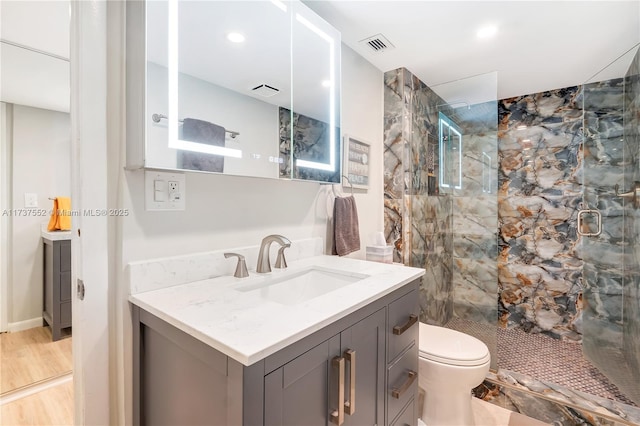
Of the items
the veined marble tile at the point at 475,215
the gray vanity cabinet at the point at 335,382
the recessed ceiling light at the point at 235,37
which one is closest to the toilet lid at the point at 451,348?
the gray vanity cabinet at the point at 335,382

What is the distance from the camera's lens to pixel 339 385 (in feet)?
2.74

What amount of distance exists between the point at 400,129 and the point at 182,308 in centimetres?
185

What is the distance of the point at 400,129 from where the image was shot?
85.2 inches

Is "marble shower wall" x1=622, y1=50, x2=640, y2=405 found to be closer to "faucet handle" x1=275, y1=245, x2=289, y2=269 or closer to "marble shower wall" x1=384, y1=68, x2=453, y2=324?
"marble shower wall" x1=384, y1=68, x2=453, y2=324

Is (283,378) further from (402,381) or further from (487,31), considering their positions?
(487,31)

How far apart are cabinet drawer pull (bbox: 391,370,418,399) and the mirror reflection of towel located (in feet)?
3.50

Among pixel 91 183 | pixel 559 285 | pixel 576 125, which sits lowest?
pixel 559 285

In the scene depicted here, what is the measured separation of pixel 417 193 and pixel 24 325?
3.53 metres

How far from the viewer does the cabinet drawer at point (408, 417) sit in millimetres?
1235

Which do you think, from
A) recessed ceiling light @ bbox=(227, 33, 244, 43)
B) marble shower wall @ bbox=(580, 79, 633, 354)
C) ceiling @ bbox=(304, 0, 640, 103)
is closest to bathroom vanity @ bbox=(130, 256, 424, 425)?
recessed ceiling light @ bbox=(227, 33, 244, 43)

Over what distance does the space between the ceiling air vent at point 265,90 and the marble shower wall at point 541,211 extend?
2627mm

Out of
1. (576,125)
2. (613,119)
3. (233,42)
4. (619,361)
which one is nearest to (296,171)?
(233,42)

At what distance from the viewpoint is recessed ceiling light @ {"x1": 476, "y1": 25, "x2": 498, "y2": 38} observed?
68.2 inches

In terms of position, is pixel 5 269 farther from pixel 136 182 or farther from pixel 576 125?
pixel 576 125
